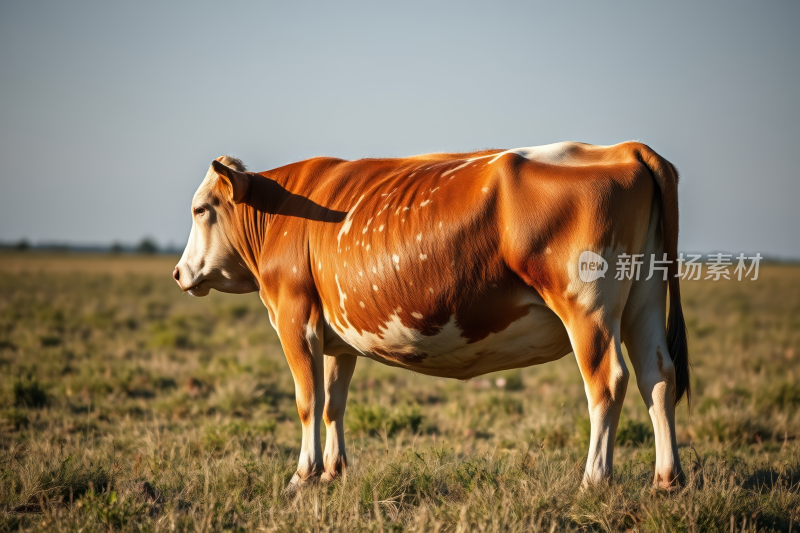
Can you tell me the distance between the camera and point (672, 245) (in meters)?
4.00

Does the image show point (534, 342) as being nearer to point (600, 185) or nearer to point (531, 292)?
point (531, 292)

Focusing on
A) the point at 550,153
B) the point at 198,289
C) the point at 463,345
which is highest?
the point at 550,153

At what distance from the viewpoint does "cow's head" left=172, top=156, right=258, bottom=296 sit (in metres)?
5.45

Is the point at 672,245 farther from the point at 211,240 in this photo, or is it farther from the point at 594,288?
the point at 211,240

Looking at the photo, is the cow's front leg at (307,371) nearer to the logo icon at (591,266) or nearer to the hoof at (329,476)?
the hoof at (329,476)

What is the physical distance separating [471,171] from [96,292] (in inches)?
1249

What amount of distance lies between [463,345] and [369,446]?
2492 millimetres

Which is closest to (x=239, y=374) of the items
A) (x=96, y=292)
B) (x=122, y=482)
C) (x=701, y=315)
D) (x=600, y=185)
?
(x=122, y=482)

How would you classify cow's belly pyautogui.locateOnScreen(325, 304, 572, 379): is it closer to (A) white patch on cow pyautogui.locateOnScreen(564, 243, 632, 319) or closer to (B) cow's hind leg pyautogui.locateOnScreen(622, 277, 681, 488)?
(A) white patch on cow pyautogui.locateOnScreen(564, 243, 632, 319)

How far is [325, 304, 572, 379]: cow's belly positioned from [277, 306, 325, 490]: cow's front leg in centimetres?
20

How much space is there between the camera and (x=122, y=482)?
178 inches

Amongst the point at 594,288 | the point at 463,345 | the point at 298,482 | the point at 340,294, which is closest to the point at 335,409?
the point at 298,482

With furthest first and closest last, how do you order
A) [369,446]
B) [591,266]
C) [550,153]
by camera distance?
[369,446] → [550,153] → [591,266]

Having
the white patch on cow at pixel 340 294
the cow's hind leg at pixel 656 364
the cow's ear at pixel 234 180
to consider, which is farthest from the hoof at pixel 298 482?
the cow's hind leg at pixel 656 364
